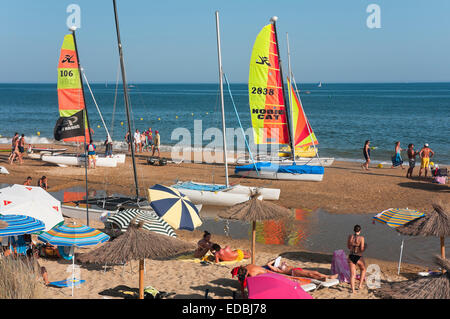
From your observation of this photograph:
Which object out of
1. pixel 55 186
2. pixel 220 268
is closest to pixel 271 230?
pixel 220 268

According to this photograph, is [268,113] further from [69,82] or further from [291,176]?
[69,82]

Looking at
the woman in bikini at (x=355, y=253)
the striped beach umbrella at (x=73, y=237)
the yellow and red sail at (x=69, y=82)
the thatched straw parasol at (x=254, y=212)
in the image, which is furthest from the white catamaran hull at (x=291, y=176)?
the striped beach umbrella at (x=73, y=237)

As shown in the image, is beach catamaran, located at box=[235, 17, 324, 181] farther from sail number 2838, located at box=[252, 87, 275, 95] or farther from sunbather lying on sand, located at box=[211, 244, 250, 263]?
sunbather lying on sand, located at box=[211, 244, 250, 263]

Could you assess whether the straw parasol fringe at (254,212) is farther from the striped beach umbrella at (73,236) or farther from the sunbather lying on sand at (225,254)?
the striped beach umbrella at (73,236)

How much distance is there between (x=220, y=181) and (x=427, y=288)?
635 inches

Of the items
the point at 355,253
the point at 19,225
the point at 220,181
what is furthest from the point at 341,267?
the point at 220,181

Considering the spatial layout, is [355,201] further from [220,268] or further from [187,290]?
[187,290]

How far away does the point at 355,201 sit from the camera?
63.3ft

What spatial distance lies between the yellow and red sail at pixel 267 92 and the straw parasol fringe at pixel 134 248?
13.5 meters

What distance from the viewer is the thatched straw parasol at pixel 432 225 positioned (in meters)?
10.1

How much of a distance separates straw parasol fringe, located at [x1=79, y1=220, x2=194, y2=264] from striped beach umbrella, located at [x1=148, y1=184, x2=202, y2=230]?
10.4ft

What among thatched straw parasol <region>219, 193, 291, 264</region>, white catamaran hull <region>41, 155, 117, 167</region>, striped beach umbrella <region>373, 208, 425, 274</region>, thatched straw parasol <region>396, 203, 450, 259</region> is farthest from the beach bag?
white catamaran hull <region>41, 155, 117, 167</region>

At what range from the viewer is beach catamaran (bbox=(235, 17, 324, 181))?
70.7 feet
